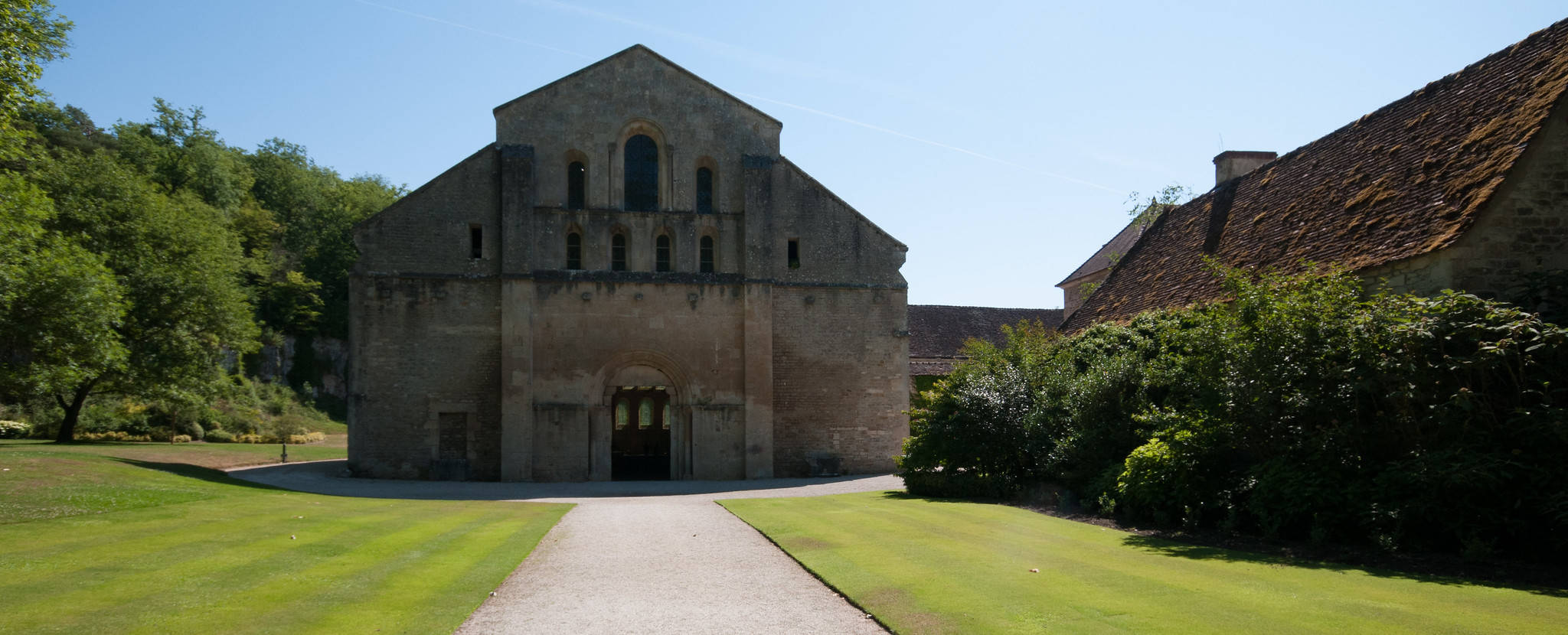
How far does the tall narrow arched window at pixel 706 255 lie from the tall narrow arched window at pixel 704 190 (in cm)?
94

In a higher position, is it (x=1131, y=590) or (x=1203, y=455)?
(x=1203, y=455)

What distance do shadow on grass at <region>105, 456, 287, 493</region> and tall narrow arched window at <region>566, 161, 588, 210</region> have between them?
10.9 m

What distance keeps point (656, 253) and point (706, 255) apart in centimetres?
149

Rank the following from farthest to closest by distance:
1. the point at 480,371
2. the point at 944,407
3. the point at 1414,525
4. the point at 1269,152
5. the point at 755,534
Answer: the point at 480,371
the point at 1269,152
the point at 944,407
the point at 755,534
the point at 1414,525

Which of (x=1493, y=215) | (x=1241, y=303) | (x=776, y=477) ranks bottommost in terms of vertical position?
(x=776, y=477)

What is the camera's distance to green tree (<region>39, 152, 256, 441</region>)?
28.1m

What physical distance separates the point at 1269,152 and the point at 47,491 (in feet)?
83.6

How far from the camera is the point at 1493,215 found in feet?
40.8

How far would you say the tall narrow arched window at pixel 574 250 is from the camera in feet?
86.7

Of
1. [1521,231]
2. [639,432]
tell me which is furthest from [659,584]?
[639,432]

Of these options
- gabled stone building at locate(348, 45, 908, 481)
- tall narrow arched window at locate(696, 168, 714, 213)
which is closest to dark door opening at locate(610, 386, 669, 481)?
gabled stone building at locate(348, 45, 908, 481)

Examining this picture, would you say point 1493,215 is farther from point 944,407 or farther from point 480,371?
point 480,371

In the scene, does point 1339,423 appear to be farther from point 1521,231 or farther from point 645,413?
point 645,413

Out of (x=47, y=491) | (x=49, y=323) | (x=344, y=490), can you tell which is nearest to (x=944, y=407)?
(x=344, y=490)
